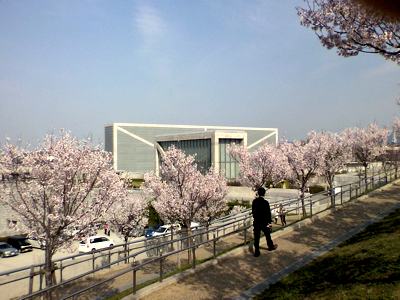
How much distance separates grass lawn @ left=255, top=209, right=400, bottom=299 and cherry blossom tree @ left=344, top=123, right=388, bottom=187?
2711 cm

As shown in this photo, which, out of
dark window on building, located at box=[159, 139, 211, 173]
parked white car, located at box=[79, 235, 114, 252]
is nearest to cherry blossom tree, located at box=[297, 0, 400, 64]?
parked white car, located at box=[79, 235, 114, 252]

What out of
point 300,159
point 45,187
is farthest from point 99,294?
point 300,159

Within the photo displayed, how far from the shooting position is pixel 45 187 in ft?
43.4

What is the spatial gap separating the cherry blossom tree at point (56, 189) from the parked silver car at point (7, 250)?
62.5 ft

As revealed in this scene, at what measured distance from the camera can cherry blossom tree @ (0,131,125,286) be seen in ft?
42.7

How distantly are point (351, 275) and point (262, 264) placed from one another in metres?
2.68

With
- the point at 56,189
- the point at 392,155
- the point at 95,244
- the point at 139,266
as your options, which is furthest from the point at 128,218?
the point at 392,155

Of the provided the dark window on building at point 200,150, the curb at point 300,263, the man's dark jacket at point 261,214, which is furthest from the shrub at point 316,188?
the man's dark jacket at point 261,214

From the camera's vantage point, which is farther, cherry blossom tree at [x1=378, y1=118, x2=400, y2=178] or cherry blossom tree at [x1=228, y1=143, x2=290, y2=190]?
cherry blossom tree at [x1=378, y1=118, x2=400, y2=178]

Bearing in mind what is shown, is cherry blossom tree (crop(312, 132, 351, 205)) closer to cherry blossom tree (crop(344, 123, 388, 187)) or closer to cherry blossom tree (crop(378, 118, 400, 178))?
cherry blossom tree (crop(344, 123, 388, 187))

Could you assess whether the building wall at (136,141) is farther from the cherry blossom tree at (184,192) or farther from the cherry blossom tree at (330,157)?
the cherry blossom tree at (184,192)

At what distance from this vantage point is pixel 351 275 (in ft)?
28.2

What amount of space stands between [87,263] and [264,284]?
7540mm

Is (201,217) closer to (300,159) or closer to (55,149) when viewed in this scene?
(300,159)
